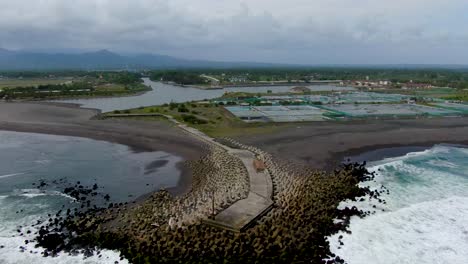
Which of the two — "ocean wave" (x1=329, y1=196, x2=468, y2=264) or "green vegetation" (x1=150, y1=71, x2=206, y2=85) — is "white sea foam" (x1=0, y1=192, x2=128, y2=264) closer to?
"ocean wave" (x1=329, y1=196, x2=468, y2=264)

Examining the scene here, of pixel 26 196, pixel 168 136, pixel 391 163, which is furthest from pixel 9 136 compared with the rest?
pixel 391 163

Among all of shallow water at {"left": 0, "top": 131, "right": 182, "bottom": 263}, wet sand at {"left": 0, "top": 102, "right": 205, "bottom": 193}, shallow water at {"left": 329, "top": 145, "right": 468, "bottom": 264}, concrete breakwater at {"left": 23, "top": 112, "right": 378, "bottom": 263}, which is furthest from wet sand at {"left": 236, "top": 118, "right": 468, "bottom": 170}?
shallow water at {"left": 0, "top": 131, "right": 182, "bottom": 263}

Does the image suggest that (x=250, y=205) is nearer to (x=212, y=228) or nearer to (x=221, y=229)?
(x=221, y=229)

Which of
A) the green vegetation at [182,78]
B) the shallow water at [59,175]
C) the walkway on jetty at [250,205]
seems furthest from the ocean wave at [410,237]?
the green vegetation at [182,78]

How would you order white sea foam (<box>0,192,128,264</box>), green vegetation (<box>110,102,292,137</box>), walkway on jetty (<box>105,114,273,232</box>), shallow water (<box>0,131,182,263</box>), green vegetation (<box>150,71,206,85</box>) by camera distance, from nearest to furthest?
white sea foam (<box>0,192,128,264</box>) → walkway on jetty (<box>105,114,273,232</box>) → shallow water (<box>0,131,182,263</box>) → green vegetation (<box>110,102,292,137</box>) → green vegetation (<box>150,71,206,85</box>)

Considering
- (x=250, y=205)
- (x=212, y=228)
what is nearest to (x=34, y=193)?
(x=212, y=228)
